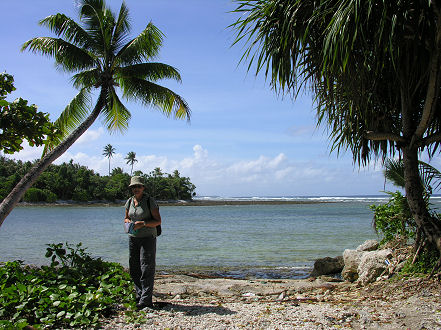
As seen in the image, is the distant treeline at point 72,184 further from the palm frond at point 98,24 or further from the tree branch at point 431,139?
the tree branch at point 431,139

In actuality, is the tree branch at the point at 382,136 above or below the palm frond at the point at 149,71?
below

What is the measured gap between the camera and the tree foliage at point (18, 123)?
4738mm

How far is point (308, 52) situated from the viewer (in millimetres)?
5293

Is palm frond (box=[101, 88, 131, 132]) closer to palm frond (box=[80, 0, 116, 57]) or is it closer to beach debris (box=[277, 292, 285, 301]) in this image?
palm frond (box=[80, 0, 116, 57])

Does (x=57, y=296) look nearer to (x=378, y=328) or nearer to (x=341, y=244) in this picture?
(x=378, y=328)

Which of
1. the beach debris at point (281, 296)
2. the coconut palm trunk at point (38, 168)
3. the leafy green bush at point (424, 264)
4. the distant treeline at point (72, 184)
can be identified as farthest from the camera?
the distant treeline at point (72, 184)

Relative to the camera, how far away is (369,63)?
5090mm

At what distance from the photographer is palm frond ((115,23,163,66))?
9.70m

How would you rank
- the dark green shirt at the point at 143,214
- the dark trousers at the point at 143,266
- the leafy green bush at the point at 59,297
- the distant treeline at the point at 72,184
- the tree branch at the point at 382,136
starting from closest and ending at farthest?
the leafy green bush at the point at 59,297, the dark trousers at the point at 143,266, the dark green shirt at the point at 143,214, the tree branch at the point at 382,136, the distant treeline at the point at 72,184

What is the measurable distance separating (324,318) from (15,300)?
11.2ft

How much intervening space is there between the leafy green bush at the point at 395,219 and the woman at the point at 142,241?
410 centimetres

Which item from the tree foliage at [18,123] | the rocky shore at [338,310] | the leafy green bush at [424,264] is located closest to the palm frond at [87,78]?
the tree foliage at [18,123]

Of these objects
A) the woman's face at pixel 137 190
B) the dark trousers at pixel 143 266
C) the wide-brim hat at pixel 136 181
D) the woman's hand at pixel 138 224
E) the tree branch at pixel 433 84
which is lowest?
the dark trousers at pixel 143 266

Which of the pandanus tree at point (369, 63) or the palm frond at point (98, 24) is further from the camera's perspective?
the palm frond at point (98, 24)
